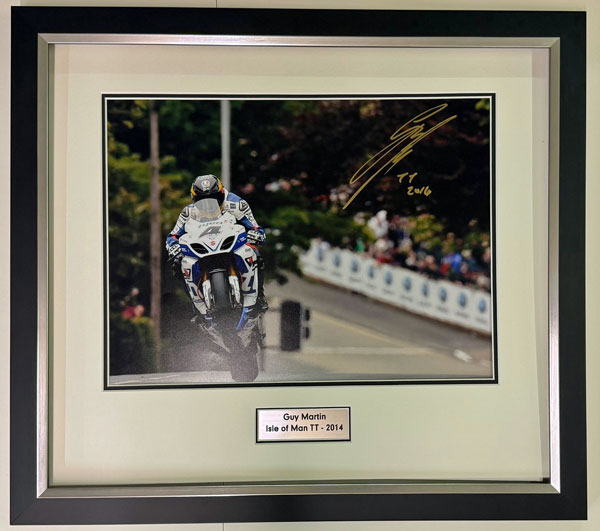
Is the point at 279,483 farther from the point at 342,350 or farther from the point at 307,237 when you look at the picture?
the point at 307,237

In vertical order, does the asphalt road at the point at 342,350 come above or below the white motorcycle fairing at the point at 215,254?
below

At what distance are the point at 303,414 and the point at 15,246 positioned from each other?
36 centimetres

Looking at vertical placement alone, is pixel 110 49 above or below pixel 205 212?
above

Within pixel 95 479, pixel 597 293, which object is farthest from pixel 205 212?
pixel 597 293

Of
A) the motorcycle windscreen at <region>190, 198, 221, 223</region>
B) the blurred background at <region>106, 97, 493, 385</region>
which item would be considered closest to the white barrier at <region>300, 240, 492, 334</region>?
the blurred background at <region>106, 97, 493, 385</region>

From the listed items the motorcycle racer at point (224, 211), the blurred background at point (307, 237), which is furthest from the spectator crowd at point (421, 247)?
the motorcycle racer at point (224, 211)

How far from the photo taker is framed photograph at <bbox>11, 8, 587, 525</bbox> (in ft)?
1.92

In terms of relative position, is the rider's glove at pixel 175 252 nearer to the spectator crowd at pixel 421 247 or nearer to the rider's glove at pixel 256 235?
the rider's glove at pixel 256 235

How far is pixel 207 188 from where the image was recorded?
587 millimetres

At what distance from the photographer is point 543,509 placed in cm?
60

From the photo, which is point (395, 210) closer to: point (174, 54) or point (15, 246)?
point (174, 54)

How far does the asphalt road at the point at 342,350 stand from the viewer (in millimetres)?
588

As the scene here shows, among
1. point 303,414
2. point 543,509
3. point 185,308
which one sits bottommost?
point 543,509

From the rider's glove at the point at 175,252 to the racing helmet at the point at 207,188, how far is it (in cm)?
5
